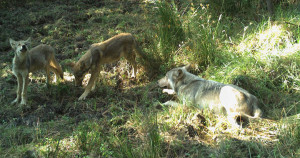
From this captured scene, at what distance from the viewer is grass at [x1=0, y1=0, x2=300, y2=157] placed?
427 centimetres

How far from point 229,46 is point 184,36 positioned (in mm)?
1212

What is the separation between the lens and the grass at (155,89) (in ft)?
14.0

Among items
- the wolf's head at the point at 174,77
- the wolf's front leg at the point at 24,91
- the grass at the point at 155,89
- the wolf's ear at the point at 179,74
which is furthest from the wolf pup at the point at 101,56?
the wolf's ear at the point at 179,74

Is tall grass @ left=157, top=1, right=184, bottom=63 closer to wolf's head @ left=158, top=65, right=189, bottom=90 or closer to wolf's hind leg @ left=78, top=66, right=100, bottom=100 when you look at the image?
wolf's head @ left=158, top=65, right=189, bottom=90

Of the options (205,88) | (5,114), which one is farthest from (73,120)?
(205,88)

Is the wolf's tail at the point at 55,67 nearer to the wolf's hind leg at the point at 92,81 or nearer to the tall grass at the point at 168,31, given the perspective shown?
the wolf's hind leg at the point at 92,81

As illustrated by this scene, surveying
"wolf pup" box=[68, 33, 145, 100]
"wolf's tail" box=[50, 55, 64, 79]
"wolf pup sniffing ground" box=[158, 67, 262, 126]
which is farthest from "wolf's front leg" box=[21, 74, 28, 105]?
"wolf pup sniffing ground" box=[158, 67, 262, 126]

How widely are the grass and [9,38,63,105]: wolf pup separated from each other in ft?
1.08

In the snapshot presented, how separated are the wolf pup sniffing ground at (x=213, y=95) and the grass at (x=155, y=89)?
0.20 m

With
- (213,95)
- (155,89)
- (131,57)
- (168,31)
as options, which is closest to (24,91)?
(131,57)

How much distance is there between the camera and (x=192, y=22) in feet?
26.6

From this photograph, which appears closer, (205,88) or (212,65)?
(205,88)

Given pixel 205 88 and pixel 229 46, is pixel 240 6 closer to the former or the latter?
pixel 229 46

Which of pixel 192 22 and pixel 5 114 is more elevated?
pixel 192 22
